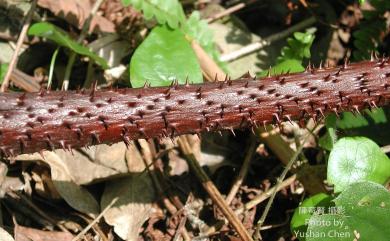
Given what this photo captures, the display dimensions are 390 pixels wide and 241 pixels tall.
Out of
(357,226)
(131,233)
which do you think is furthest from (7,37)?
(357,226)

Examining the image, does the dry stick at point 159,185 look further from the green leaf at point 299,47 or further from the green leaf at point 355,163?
the green leaf at point 299,47

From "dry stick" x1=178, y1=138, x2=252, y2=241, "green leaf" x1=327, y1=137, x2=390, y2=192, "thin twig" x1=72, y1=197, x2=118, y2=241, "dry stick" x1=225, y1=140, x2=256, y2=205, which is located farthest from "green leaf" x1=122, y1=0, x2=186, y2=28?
"green leaf" x1=327, y1=137, x2=390, y2=192

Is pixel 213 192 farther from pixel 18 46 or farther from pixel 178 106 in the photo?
pixel 18 46

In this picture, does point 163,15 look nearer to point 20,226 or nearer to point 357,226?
point 20,226

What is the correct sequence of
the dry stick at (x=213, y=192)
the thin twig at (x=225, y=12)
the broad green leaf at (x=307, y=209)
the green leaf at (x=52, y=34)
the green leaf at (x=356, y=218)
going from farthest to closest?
the thin twig at (x=225, y=12)
the green leaf at (x=52, y=34)
the dry stick at (x=213, y=192)
the broad green leaf at (x=307, y=209)
the green leaf at (x=356, y=218)

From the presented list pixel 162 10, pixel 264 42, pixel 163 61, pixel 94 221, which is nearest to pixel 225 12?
pixel 264 42

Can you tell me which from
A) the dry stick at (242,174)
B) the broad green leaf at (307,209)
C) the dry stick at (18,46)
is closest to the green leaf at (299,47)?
the dry stick at (242,174)
